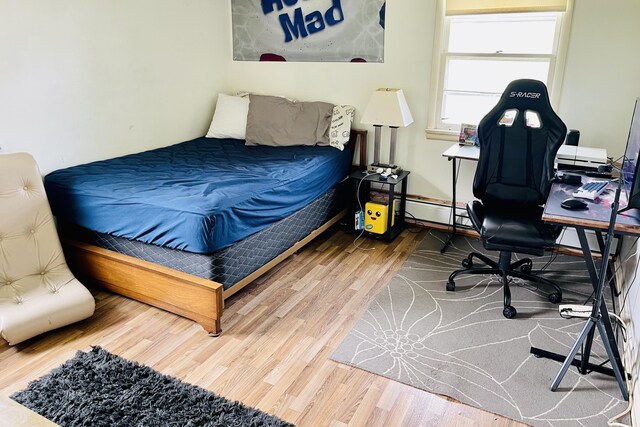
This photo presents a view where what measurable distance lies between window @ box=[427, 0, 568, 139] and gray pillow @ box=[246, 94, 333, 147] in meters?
0.89

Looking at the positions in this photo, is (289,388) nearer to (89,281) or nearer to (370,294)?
(370,294)

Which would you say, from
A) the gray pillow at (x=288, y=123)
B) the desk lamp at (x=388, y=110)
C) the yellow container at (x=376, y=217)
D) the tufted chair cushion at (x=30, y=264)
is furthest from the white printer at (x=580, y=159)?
the tufted chair cushion at (x=30, y=264)

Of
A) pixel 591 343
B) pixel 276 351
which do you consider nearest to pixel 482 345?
pixel 591 343

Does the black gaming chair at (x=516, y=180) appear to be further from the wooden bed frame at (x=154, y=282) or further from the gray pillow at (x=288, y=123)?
the gray pillow at (x=288, y=123)

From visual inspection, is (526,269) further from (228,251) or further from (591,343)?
(228,251)

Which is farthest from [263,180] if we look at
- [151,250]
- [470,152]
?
[470,152]

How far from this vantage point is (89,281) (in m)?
3.02

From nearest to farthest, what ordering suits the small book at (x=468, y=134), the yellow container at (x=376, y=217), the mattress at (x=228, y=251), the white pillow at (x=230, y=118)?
1. the mattress at (x=228, y=251)
2. the small book at (x=468, y=134)
3. the yellow container at (x=376, y=217)
4. the white pillow at (x=230, y=118)

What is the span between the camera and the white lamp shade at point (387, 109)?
3633 millimetres

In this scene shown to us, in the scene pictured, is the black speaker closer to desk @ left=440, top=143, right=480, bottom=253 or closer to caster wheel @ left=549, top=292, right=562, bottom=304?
desk @ left=440, top=143, right=480, bottom=253

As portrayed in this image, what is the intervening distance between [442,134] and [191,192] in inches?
81.9

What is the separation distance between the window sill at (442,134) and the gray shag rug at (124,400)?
263 centimetres

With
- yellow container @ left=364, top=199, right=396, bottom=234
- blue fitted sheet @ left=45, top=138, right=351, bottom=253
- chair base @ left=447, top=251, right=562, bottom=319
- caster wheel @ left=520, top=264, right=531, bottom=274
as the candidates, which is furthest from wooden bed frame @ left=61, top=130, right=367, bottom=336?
caster wheel @ left=520, top=264, right=531, bottom=274

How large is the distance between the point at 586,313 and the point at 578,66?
1.91 meters
